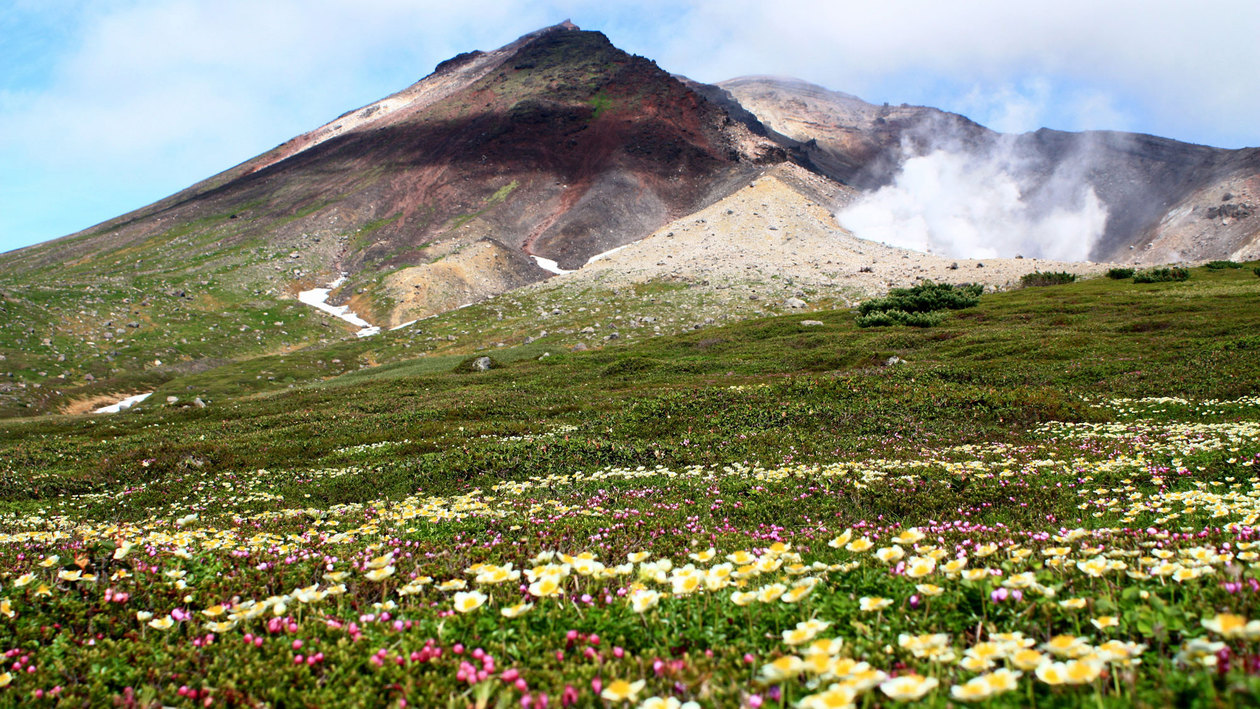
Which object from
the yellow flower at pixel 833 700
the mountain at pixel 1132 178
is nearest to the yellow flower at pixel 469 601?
the yellow flower at pixel 833 700

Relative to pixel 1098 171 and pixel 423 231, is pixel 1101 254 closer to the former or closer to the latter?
pixel 1098 171

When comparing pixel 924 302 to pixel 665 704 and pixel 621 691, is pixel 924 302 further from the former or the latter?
pixel 621 691

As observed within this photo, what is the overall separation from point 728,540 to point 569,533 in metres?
1.79

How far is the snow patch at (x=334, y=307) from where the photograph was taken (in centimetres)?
7300

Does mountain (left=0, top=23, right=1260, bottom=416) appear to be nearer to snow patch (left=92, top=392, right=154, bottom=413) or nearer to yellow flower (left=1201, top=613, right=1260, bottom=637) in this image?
snow patch (left=92, top=392, right=154, bottom=413)

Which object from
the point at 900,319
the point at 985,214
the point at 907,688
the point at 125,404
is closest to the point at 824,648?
the point at 907,688

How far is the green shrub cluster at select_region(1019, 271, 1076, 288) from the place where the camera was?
5959cm

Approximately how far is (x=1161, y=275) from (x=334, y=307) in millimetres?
87496

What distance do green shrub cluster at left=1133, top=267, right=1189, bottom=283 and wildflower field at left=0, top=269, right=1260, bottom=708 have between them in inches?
1560

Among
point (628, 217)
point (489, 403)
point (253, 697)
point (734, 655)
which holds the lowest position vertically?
point (489, 403)

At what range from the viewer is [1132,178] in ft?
410

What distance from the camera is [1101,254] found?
114 metres

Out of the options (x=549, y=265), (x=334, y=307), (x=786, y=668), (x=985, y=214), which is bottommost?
(x=786, y=668)

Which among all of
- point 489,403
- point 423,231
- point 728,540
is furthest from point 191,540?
point 423,231
